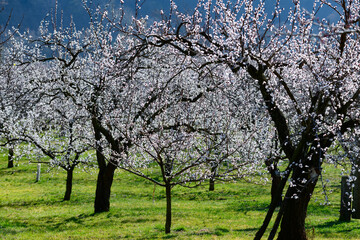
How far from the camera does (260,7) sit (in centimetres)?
1022

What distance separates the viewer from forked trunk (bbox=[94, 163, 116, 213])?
57.5ft

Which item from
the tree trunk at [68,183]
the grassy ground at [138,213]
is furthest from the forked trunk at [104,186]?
the tree trunk at [68,183]

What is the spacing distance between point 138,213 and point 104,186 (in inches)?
87.7

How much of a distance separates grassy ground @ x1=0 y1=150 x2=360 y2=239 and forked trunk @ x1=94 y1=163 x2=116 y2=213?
54cm

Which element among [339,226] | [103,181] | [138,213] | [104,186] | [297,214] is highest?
[103,181]

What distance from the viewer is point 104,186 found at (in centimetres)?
1778

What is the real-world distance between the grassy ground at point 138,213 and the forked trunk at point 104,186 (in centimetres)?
54

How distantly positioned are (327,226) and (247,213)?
4617mm

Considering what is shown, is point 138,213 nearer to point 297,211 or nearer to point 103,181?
point 103,181

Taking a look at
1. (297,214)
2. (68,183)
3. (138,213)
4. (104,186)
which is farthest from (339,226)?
(68,183)

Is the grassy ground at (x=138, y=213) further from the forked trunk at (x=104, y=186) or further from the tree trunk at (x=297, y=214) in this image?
the forked trunk at (x=104, y=186)

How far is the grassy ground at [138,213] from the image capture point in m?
13.4

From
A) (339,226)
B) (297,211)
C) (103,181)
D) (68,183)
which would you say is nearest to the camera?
(297,211)

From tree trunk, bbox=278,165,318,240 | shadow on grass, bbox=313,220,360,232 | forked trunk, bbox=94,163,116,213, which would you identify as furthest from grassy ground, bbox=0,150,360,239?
forked trunk, bbox=94,163,116,213
